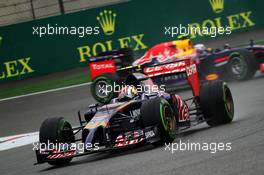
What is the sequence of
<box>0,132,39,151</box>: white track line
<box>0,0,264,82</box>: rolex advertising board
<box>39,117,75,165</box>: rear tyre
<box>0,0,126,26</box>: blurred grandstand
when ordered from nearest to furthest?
<box>39,117,75,165</box>: rear tyre < <box>0,132,39,151</box>: white track line < <box>0,0,264,82</box>: rolex advertising board < <box>0,0,126,26</box>: blurred grandstand

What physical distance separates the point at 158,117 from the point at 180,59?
9.13m

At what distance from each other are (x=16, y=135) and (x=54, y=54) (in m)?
9.94

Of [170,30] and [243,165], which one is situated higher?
[170,30]

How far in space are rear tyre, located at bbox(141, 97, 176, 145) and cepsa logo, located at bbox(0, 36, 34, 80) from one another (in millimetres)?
15452

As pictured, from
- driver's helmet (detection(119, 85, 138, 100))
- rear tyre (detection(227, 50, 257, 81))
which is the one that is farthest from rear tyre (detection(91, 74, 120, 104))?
driver's helmet (detection(119, 85, 138, 100))

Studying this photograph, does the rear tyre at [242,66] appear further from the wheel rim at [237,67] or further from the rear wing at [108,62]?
the rear wing at [108,62]

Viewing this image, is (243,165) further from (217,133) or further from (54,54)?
(54,54)

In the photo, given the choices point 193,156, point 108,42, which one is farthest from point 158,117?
point 108,42

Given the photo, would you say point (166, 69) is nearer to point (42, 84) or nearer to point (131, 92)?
point (131, 92)

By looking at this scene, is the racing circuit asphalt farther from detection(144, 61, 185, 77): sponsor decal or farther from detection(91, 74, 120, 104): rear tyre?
detection(91, 74, 120, 104): rear tyre

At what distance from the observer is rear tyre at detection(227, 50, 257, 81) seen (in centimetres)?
1841

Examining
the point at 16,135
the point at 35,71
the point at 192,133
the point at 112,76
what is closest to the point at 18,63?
the point at 35,71

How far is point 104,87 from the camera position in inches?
750

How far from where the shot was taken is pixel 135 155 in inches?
398
